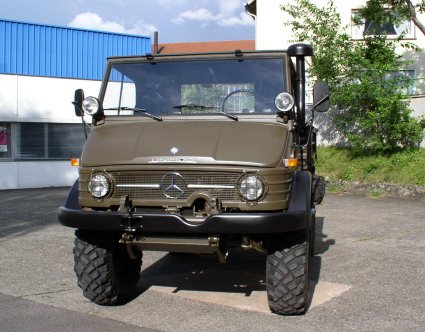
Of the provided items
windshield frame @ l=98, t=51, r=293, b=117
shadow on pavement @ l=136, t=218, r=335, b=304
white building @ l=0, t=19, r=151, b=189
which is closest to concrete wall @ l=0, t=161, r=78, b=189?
white building @ l=0, t=19, r=151, b=189

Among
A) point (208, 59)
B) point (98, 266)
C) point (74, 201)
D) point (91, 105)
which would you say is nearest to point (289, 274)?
point (98, 266)

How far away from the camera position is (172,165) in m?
4.05

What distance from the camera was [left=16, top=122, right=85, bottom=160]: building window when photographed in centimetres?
1689

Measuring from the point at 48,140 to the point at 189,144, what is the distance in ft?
46.6

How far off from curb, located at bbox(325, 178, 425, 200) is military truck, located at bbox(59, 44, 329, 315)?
28.4 feet

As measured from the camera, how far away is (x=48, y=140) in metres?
17.4

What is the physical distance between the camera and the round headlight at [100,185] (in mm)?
4141

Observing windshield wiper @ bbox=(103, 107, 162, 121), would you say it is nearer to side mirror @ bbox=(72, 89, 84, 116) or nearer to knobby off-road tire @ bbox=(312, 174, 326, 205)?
side mirror @ bbox=(72, 89, 84, 116)

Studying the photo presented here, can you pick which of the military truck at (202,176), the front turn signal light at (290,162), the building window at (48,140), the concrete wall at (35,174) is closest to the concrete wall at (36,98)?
the building window at (48,140)

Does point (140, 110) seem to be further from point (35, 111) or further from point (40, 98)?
point (40, 98)

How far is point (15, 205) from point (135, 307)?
856cm

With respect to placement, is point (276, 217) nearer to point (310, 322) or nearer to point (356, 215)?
point (310, 322)

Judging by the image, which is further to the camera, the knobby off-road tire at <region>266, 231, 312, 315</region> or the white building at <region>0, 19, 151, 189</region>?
the white building at <region>0, 19, 151, 189</region>

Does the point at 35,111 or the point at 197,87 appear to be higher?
the point at 35,111
